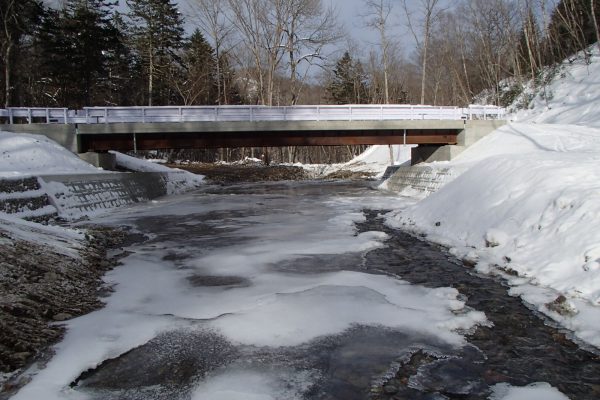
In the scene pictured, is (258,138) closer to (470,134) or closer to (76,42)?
(470,134)

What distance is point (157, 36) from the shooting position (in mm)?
48719

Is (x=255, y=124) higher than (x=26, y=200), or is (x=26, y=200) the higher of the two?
(x=255, y=124)

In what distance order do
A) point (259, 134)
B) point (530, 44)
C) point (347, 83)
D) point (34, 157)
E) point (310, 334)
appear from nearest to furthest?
point (310, 334) < point (34, 157) < point (259, 134) < point (530, 44) < point (347, 83)

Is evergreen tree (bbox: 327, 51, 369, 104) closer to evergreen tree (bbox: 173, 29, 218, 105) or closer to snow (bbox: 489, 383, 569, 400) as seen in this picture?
evergreen tree (bbox: 173, 29, 218, 105)

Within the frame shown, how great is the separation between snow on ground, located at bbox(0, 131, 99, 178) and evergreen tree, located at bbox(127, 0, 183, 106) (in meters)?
28.3

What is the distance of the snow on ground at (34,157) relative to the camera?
55.4 feet

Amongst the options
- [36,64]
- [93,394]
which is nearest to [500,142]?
[93,394]

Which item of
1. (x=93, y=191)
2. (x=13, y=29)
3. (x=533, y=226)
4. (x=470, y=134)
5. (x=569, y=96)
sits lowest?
(x=533, y=226)

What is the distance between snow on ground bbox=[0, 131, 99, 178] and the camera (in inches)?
665

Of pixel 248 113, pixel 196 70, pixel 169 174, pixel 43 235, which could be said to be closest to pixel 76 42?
pixel 196 70

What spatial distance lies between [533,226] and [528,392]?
499cm

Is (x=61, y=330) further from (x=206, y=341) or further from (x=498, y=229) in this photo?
(x=498, y=229)

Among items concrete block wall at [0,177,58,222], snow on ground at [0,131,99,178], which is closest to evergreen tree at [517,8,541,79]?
snow on ground at [0,131,99,178]

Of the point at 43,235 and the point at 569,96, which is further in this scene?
the point at 569,96
